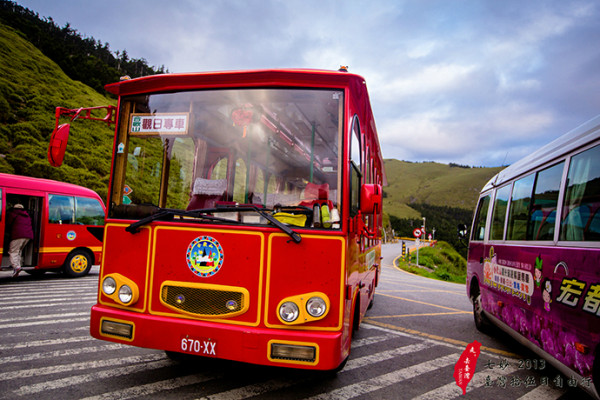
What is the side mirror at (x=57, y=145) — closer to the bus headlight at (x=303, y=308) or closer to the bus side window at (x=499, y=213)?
the bus headlight at (x=303, y=308)

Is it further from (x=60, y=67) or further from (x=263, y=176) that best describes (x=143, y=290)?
(x=60, y=67)

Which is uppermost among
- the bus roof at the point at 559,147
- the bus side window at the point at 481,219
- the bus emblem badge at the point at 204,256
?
the bus roof at the point at 559,147

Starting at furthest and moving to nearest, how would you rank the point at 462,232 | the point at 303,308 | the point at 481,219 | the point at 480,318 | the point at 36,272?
the point at 36,272
the point at 462,232
the point at 481,219
the point at 480,318
the point at 303,308

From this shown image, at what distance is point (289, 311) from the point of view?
2.86 meters

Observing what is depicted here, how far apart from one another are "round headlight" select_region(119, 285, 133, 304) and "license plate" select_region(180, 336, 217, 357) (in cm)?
66

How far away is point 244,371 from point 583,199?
358 cm

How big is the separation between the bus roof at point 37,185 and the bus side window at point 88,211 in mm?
199

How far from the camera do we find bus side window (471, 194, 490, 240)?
6293mm

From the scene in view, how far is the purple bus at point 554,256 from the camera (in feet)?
9.50

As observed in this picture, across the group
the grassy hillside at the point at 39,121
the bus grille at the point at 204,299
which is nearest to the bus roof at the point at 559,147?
the bus grille at the point at 204,299

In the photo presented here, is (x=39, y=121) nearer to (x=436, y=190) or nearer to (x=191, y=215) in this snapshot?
(x=191, y=215)

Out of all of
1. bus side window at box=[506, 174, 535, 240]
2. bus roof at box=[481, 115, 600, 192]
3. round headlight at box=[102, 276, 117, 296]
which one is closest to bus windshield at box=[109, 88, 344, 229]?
round headlight at box=[102, 276, 117, 296]

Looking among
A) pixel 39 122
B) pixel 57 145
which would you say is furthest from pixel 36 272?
pixel 39 122

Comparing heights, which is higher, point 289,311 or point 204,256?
point 204,256
